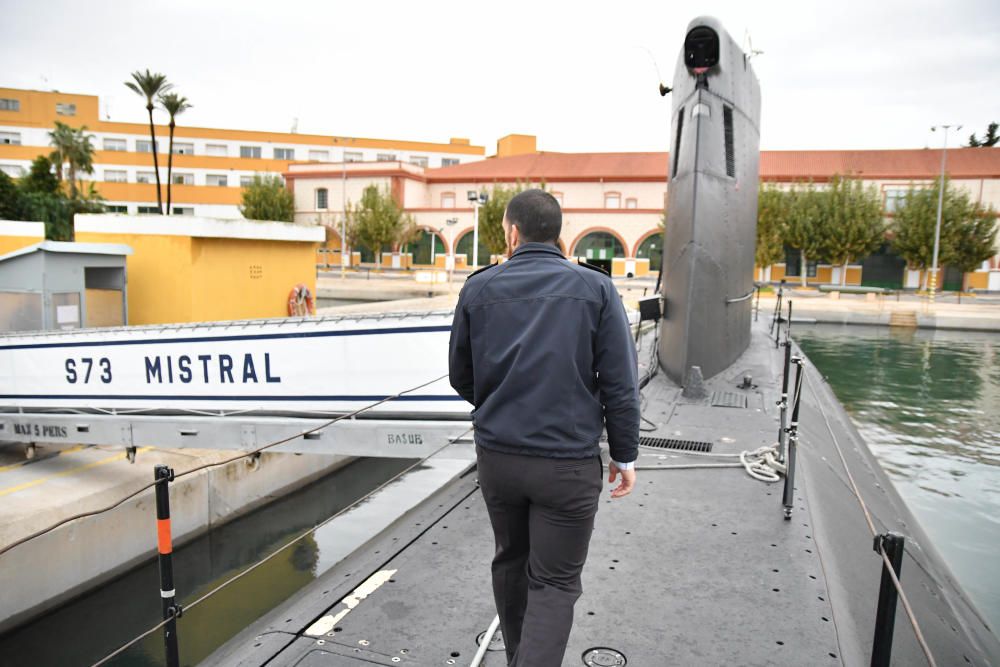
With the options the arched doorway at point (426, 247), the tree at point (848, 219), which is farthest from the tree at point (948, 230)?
the arched doorway at point (426, 247)

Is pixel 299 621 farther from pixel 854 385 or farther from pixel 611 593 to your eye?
pixel 854 385

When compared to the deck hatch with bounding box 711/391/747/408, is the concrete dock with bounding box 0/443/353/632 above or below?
below

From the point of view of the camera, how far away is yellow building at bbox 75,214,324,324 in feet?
50.8

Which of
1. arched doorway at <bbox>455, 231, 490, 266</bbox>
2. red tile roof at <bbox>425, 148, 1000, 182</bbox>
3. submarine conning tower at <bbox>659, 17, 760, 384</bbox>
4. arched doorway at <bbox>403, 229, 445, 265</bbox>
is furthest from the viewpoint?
arched doorway at <bbox>403, 229, 445, 265</bbox>

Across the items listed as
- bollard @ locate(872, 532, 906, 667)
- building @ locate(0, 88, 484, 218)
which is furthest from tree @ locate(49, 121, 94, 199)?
bollard @ locate(872, 532, 906, 667)

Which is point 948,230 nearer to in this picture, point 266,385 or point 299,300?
point 299,300

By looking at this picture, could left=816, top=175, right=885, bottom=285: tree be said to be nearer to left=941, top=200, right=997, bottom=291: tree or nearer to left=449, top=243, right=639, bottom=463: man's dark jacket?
left=941, top=200, right=997, bottom=291: tree

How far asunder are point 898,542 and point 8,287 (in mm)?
14760

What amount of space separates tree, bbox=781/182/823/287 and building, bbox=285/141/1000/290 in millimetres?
5436

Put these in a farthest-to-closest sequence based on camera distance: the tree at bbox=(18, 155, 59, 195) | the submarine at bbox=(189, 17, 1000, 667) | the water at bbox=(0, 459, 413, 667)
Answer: the tree at bbox=(18, 155, 59, 195), the water at bbox=(0, 459, 413, 667), the submarine at bbox=(189, 17, 1000, 667)

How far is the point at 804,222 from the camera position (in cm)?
4300

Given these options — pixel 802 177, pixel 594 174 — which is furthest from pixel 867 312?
pixel 594 174

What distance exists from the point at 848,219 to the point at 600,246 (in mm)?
15613

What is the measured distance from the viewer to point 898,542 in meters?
1.94
